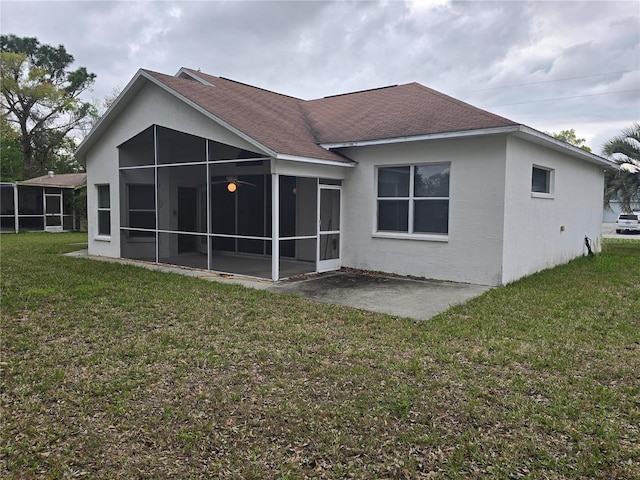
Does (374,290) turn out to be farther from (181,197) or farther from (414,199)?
(181,197)

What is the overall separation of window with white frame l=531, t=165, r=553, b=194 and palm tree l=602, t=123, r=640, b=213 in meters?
8.81

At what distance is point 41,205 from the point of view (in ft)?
84.4

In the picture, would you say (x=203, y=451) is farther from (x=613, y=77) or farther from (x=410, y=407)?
(x=613, y=77)

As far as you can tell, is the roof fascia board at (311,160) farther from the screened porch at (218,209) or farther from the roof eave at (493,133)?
the screened porch at (218,209)

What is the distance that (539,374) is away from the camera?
4.64 meters

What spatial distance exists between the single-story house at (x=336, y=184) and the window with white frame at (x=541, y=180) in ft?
0.15

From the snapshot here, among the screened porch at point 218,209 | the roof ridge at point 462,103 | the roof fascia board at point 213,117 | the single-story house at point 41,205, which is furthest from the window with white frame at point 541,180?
the single-story house at point 41,205

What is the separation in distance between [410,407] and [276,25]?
1457cm

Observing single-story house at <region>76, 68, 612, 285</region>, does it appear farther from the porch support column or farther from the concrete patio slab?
the concrete patio slab

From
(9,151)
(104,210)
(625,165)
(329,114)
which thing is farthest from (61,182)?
(625,165)

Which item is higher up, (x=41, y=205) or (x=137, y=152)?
(x=137, y=152)

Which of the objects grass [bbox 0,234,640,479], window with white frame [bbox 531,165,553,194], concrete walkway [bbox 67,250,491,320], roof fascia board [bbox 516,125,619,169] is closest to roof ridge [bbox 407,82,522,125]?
roof fascia board [bbox 516,125,619,169]

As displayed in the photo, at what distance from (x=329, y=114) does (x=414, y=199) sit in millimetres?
4777

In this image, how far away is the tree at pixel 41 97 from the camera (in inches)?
1432
